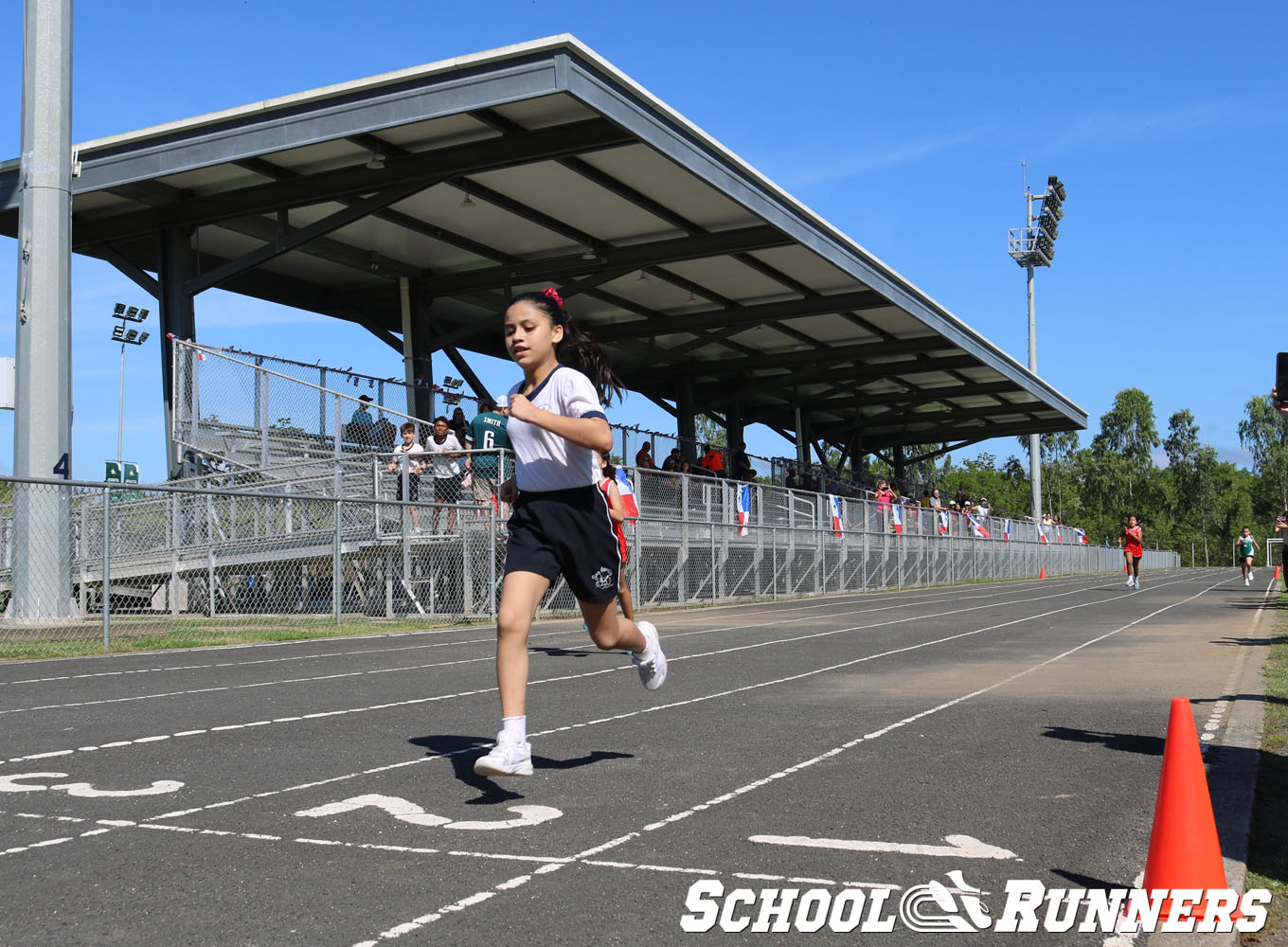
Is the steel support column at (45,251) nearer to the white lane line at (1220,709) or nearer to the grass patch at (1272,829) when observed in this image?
the white lane line at (1220,709)

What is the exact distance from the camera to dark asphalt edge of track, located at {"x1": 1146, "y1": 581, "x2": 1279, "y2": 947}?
3.33m

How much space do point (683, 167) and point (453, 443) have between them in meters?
5.79

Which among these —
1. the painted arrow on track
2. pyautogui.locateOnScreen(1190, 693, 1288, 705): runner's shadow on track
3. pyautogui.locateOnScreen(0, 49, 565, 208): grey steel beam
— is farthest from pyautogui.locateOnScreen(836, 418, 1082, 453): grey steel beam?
the painted arrow on track

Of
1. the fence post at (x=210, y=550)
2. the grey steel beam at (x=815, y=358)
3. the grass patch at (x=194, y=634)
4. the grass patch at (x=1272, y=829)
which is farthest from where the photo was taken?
the grey steel beam at (x=815, y=358)

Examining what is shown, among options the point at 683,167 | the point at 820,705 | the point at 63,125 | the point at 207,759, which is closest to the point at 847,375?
the point at 683,167

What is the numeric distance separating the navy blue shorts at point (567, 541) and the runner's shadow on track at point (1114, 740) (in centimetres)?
288

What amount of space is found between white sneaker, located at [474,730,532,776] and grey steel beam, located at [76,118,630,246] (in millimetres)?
15399

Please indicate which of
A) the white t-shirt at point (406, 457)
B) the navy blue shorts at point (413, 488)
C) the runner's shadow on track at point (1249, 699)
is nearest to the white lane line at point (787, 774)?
the runner's shadow on track at point (1249, 699)

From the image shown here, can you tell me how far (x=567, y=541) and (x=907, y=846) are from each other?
5.91ft

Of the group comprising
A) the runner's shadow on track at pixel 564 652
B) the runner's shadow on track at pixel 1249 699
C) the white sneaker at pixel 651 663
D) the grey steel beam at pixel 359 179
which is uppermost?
the grey steel beam at pixel 359 179

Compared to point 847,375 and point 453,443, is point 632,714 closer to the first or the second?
point 453,443

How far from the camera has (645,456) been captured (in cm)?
2608

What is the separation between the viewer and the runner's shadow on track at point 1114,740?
6.34 meters

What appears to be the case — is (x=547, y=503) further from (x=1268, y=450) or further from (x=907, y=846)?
(x=1268, y=450)
